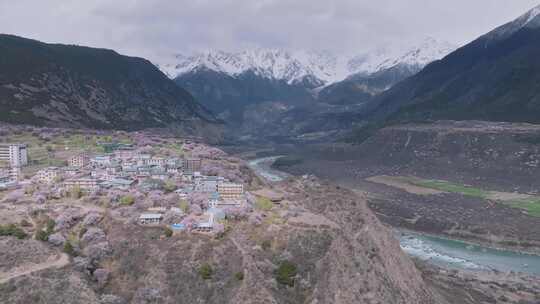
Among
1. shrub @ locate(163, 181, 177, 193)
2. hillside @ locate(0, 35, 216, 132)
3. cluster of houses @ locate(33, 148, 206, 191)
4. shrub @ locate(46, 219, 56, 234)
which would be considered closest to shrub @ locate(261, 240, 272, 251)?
shrub @ locate(163, 181, 177, 193)

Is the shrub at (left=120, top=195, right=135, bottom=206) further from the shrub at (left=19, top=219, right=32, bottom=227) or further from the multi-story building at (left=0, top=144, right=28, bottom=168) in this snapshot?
the multi-story building at (left=0, top=144, right=28, bottom=168)

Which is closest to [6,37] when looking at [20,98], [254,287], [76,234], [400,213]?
[20,98]

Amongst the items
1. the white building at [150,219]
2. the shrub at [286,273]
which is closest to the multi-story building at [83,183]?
the white building at [150,219]

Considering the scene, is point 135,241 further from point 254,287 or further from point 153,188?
point 153,188

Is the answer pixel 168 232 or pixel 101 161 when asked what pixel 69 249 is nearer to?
pixel 168 232

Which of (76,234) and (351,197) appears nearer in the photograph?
(76,234)
